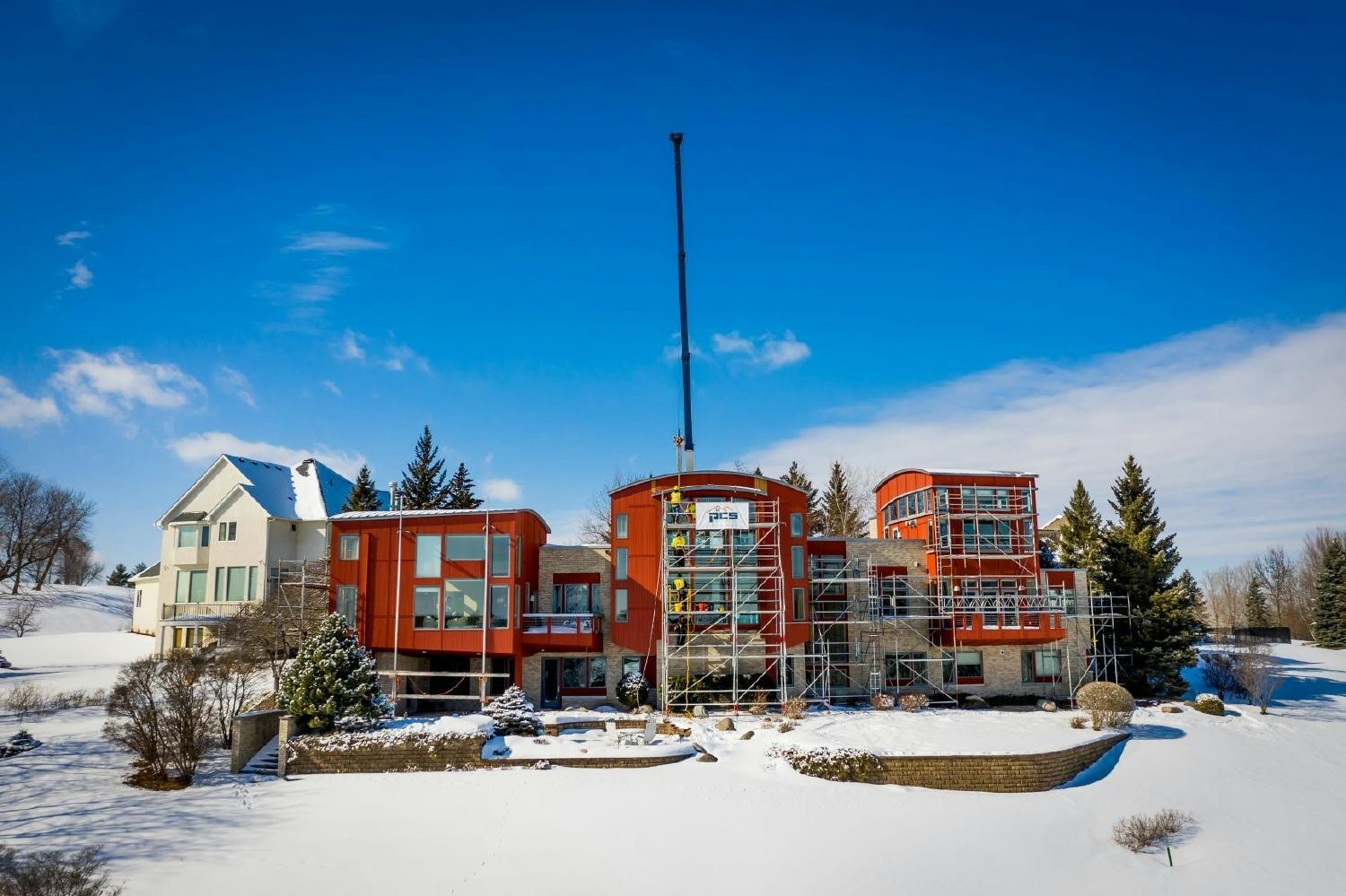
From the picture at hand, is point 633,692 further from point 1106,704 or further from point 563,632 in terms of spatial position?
point 1106,704

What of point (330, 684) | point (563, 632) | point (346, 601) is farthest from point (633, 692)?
point (346, 601)

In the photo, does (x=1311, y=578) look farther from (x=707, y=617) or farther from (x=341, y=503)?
(x=341, y=503)

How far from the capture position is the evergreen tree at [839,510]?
198ft

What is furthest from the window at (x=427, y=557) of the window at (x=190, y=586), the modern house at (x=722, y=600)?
the window at (x=190, y=586)

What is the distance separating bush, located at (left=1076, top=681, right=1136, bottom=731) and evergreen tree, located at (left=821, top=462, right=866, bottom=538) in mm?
29189

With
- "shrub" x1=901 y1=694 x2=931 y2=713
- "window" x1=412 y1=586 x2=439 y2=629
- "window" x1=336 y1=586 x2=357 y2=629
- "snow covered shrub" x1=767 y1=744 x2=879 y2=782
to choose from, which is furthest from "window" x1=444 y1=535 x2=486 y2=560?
"shrub" x1=901 y1=694 x2=931 y2=713

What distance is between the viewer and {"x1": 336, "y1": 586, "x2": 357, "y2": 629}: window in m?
31.5

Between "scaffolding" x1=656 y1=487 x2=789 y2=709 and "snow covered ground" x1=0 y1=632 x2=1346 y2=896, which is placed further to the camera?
"scaffolding" x1=656 y1=487 x2=789 y2=709

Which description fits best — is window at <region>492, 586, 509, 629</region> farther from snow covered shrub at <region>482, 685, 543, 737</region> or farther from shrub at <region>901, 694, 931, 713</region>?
shrub at <region>901, 694, 931, 713</region>

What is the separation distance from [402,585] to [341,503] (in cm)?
1463

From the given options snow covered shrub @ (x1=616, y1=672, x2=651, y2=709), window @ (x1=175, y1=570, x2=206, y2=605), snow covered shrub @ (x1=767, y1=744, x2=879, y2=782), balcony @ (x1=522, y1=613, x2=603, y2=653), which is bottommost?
snow covered shrub @ (x1=767, y1=744, x2=879, y2=782)

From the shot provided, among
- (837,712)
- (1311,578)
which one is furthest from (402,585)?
(1311,578)

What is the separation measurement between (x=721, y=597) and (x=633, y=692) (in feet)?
15.3

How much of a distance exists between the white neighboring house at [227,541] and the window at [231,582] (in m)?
0.04
